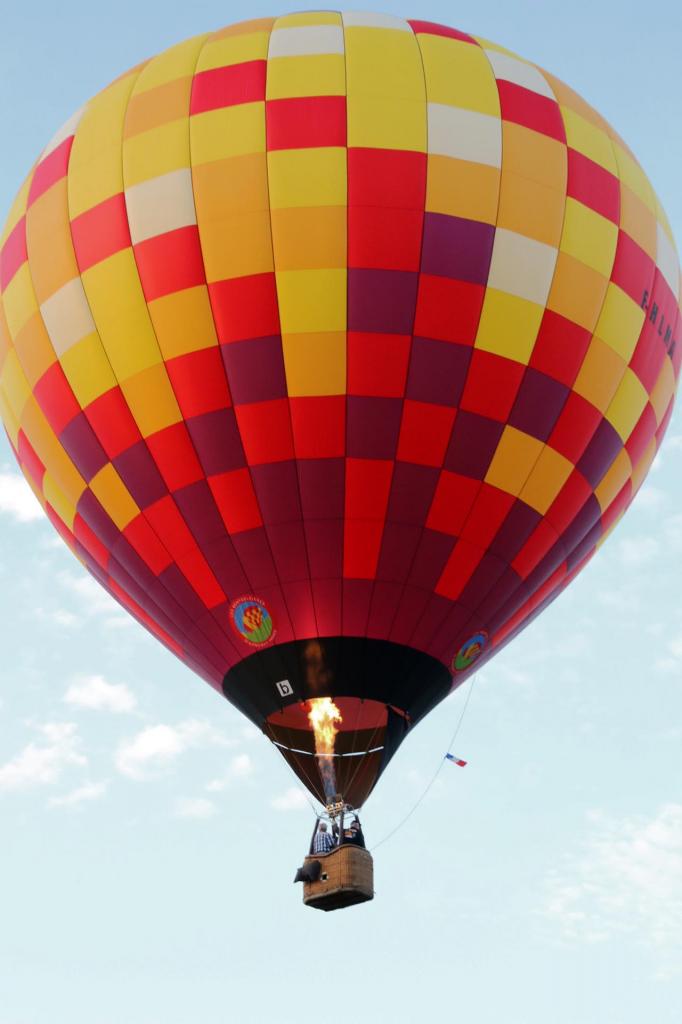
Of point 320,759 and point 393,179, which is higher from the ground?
point 393,179

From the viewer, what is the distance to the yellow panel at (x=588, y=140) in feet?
42.4

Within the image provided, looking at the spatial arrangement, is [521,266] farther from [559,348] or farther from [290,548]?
→ [290,548]

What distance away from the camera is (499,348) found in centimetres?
1218

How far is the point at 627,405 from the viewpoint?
13047mm

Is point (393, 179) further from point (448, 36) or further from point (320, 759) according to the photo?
point (320, 759)

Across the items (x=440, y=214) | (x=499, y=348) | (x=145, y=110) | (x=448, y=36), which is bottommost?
(x=499, y=348)

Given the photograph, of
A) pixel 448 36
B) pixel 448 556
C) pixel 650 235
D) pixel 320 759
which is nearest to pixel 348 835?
A: pixel 320 759

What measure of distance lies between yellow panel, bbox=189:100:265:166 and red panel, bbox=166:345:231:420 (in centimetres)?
156

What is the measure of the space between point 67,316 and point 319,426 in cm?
232

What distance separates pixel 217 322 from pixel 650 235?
155 inches

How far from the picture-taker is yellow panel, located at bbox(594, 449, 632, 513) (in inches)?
520

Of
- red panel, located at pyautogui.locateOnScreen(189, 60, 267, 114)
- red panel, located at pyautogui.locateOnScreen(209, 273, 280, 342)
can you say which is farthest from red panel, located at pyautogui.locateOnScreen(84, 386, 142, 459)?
red panel, located at pyautogui.locateOnScreen(189, 60, 267, 114)

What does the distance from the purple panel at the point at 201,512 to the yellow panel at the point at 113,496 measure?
0.50 metres

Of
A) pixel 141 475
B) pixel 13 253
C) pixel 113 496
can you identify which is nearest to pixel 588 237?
pixel 141 475
